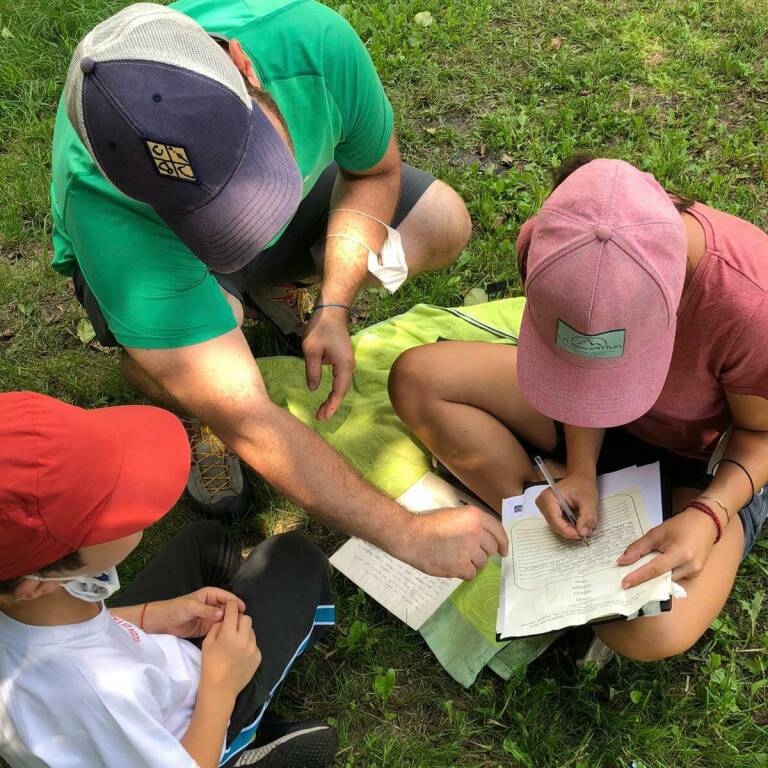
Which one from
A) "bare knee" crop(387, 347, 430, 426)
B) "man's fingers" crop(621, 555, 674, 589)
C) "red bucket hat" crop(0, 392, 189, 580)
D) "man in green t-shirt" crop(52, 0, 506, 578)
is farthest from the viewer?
"bare knee" crop(387, 347, 430, 426)

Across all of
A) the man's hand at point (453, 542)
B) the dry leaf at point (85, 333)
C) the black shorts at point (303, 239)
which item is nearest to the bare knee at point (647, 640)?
the man's hand at point (453, 542)

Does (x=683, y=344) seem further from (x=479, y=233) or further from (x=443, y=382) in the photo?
(x=479, y=233)

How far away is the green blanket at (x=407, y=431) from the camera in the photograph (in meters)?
2.00

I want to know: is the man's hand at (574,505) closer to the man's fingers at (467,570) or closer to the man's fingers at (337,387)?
the man's fingers at (467,570)

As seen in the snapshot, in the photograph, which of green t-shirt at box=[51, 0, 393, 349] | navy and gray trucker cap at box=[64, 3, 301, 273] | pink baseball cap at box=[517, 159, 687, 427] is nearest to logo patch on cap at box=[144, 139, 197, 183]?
navy and gray trucker cap at box=[64, 3, 301, 273]

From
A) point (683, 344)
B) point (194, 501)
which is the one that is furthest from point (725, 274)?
point (194, 501)

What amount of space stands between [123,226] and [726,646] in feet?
5.53

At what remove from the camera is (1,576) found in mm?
1218

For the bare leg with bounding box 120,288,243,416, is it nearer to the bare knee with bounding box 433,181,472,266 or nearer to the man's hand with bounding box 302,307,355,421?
the man's hand with bounding box 302,307,355,421

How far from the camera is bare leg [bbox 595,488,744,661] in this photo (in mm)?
1785

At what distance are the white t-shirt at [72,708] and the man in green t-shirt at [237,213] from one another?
0.58 meters

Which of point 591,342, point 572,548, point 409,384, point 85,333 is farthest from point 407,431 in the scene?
point 85,333

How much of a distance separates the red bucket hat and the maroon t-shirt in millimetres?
1020

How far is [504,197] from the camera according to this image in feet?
9.85
